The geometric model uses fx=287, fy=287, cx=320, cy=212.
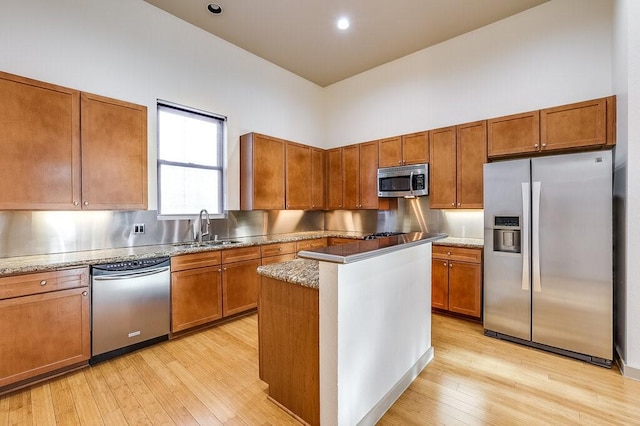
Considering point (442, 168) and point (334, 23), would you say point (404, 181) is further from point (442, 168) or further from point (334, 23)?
point (334, 23)

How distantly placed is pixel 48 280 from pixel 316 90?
196 inches

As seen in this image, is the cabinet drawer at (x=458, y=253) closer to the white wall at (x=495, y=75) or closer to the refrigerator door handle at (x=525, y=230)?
the refrigerator door handle at (x=525, y=230)

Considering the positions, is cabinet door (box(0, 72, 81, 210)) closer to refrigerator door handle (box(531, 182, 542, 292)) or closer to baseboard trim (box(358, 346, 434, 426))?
baseboard trim (box(358, 346, 434, 426))

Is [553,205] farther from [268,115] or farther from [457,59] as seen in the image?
[268,115]

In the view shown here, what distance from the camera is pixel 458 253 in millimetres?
3525

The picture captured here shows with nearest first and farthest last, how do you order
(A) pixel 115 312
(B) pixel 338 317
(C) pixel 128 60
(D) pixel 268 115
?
(B) pixel 338 317
(A) pixel 115 312
(C) pixel 128 60
(D) pixel 268 115

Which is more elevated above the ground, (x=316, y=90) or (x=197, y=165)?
(x=316, y=90)

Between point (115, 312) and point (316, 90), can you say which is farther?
point (316, 90)

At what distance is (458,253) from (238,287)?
109 inches

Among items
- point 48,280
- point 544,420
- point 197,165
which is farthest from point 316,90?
point 544,420

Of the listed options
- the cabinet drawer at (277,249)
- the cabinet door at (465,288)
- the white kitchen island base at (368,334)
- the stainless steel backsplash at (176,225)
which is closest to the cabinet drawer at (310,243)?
the cabinet drawer at (277,249)

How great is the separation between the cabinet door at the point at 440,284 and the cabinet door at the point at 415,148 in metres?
1.47

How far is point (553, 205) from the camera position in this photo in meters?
2.73

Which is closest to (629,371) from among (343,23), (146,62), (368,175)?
(368,175)
